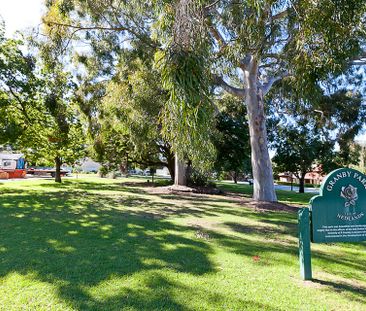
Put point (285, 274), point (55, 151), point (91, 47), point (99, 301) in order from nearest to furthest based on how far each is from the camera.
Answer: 1. point (99, 301)
2. point (285, 274)
3. point (91, 47)
4. point (55, 151)

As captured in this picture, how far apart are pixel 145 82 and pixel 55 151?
10.6 meters

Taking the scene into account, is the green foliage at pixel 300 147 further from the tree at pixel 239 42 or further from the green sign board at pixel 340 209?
the green sign board at pixel 340 209

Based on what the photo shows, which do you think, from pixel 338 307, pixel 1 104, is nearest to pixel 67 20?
pixel 1 104

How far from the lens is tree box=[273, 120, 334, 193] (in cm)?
2562

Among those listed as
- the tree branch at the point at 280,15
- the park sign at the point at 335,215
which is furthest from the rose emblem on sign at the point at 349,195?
the tree branch at the point at 280,15

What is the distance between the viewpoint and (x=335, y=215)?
4.22 metres

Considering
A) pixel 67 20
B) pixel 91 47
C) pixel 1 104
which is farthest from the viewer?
pixel 91 47

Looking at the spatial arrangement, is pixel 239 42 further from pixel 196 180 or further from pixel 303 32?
pixel 196 180

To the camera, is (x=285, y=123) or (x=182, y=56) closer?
(x=182, y=56)

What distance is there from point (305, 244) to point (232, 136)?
55.9 feet

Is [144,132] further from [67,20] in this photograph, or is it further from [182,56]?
[182,56]

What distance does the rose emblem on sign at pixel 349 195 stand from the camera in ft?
13.9

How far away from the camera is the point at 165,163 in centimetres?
2628

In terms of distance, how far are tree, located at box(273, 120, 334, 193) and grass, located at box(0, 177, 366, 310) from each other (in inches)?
780
